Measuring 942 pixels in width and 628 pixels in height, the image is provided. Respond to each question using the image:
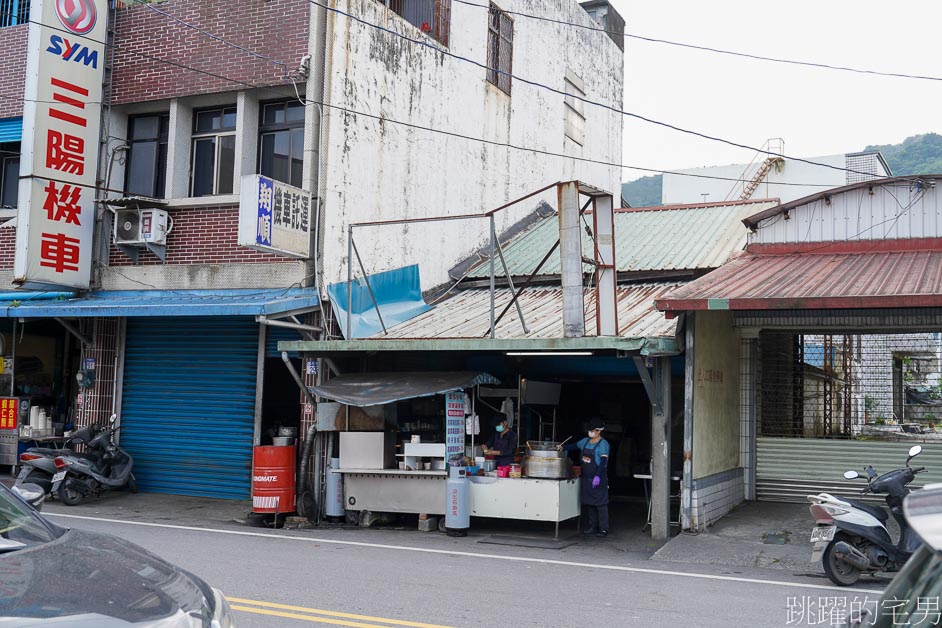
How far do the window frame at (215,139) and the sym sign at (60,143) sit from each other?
5.21 feet

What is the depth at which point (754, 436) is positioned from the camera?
49.0 ft

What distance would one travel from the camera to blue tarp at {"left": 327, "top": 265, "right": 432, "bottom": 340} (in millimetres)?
15070

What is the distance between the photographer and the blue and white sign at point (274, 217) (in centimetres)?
→ 1375

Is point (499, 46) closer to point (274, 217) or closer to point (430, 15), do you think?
point (430, 15)

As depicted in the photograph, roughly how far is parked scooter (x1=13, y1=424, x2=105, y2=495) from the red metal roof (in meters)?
9.81

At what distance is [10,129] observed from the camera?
18.1m

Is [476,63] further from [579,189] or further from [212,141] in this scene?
[579,189]

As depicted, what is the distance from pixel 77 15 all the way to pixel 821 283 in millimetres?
12439

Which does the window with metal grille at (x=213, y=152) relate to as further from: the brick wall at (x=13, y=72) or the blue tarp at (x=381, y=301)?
the brick wall at (x=13, y=72)

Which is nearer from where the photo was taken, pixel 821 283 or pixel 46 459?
pixel 821 283

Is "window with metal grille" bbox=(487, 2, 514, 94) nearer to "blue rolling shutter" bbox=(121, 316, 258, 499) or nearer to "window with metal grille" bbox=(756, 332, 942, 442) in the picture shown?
"blue rolling shutter" bbox=(121, 316, 258, 499)

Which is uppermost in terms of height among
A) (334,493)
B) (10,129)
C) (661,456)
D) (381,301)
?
(10,129)

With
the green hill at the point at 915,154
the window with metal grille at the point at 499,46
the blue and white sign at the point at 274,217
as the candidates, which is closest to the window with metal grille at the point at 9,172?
the blue and white sign at the point at 274,217

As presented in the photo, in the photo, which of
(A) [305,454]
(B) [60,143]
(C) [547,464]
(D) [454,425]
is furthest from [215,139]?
(C) [547,464]
